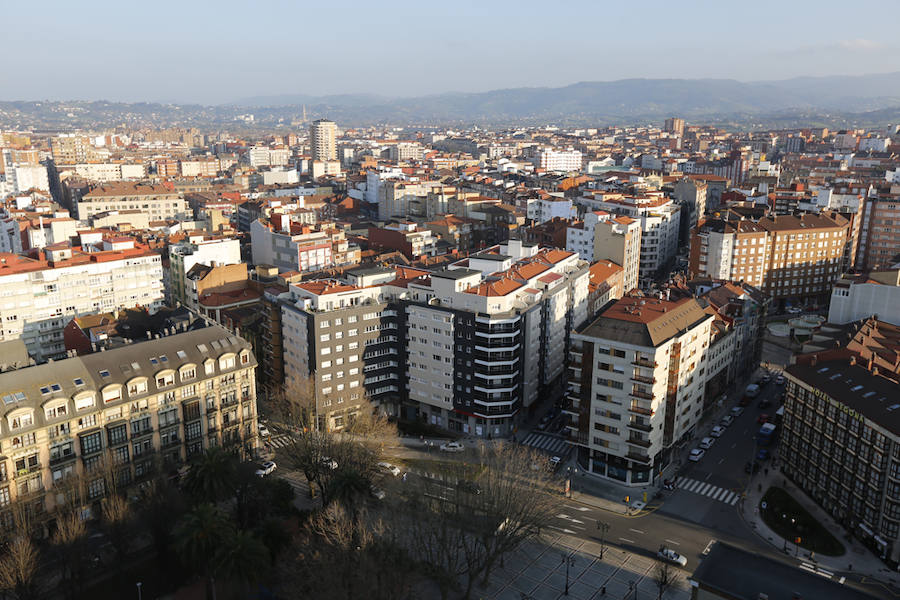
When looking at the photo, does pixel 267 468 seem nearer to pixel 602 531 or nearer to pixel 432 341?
pixel 432 341

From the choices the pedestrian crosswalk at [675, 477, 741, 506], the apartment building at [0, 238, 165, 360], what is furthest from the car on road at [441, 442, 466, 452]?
the apartment building at [0, 238, 165, 360]

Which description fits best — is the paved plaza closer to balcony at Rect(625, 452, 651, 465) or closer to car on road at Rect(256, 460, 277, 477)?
balcony at Rect(625, 452, 651, 465)

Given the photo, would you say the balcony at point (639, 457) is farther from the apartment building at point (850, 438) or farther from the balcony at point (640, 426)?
the apartment building at point (850, 438)

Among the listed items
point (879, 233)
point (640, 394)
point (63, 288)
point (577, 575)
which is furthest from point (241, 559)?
point (879, 233)

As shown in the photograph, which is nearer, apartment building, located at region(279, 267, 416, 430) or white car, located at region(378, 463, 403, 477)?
white car, located at region(378, 463, 403, 477)

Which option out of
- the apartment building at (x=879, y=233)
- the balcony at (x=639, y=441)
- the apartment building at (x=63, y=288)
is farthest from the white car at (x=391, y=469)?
the apartment building at (x=879, y=233)

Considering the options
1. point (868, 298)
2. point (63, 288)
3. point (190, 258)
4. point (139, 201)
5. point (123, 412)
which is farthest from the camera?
point (139, 201)

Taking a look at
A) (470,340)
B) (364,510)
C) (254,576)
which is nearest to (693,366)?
(470,340)
